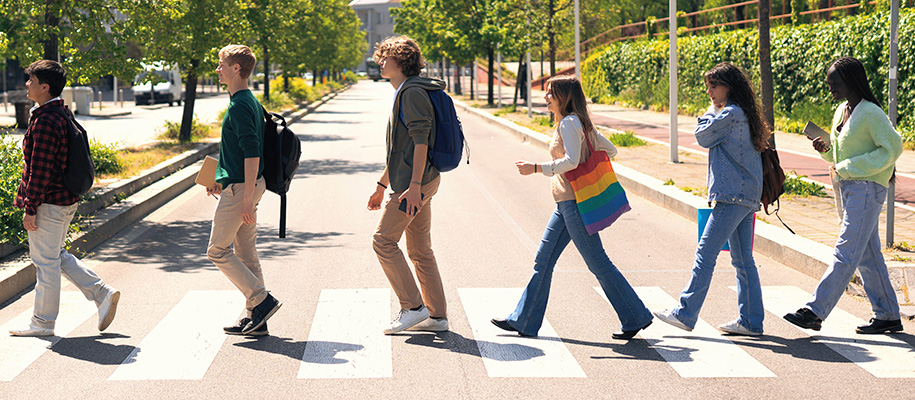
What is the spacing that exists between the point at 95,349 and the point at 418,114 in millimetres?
2385

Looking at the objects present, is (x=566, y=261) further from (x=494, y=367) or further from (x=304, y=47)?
(x=304, y=47)

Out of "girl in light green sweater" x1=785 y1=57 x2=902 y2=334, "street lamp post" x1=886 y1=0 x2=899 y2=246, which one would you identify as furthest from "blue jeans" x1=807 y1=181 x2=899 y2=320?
"street lamp post" x1=886 y1=0 x2=899 y2=246

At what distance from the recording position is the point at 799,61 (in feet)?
77.8

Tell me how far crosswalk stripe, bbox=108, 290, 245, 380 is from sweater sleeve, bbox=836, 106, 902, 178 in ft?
13.1

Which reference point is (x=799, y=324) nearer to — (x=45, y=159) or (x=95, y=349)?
(x=95, y=349)

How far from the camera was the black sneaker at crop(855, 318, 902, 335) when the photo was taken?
6000 mm

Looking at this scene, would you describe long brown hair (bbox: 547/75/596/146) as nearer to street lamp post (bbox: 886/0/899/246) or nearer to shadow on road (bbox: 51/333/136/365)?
shadow on road (bbox: 51/333/136/365)

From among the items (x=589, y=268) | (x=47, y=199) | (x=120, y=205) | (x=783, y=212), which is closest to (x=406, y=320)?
(x=589, y=268)

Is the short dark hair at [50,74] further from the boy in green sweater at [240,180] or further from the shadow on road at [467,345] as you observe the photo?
the shadow on road at [467,345]

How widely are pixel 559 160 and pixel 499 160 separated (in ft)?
44.5

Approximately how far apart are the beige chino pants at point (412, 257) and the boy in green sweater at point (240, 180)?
77 centimetres

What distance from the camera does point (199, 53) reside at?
19625 millimetres

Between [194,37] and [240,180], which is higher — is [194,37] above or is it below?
above

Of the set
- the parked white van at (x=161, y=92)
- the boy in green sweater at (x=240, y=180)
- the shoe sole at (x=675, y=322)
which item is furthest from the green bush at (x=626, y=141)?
the parked white van at (x=161, y=92)
